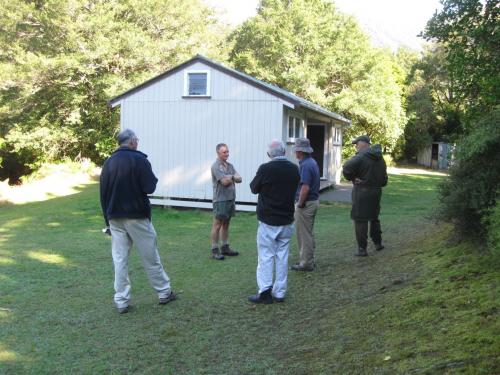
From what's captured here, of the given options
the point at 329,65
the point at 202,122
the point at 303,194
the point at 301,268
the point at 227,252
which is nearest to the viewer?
the point at 303,194

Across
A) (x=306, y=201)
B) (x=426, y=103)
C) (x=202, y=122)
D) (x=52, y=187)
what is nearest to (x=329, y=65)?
(x=426, y=103)

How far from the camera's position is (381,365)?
357 centimetres

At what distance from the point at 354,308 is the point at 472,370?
6.57 feet

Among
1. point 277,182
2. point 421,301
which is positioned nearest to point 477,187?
point 421,301

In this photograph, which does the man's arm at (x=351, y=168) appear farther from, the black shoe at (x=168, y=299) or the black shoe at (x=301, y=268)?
the black shoe at (x=168, y=299)

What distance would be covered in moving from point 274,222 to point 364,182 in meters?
2.31

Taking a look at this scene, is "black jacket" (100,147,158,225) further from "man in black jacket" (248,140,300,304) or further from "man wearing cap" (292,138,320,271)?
"man wearing cap" (292,138,320,271)

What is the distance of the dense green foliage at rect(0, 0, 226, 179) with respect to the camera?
1008 inches

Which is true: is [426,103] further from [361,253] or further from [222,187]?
[222,187]

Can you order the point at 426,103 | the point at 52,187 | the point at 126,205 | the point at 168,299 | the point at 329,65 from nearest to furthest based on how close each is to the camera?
the point at 126,205 < the point at 168,299 < the point at 52,187 < the point at 329,65 < the point at 426,103

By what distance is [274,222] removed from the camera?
5.70m

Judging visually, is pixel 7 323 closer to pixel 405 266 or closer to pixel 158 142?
pixel 405 266

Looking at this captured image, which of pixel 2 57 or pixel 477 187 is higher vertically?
pixel 2 57

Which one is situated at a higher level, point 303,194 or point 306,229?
point 303,194
